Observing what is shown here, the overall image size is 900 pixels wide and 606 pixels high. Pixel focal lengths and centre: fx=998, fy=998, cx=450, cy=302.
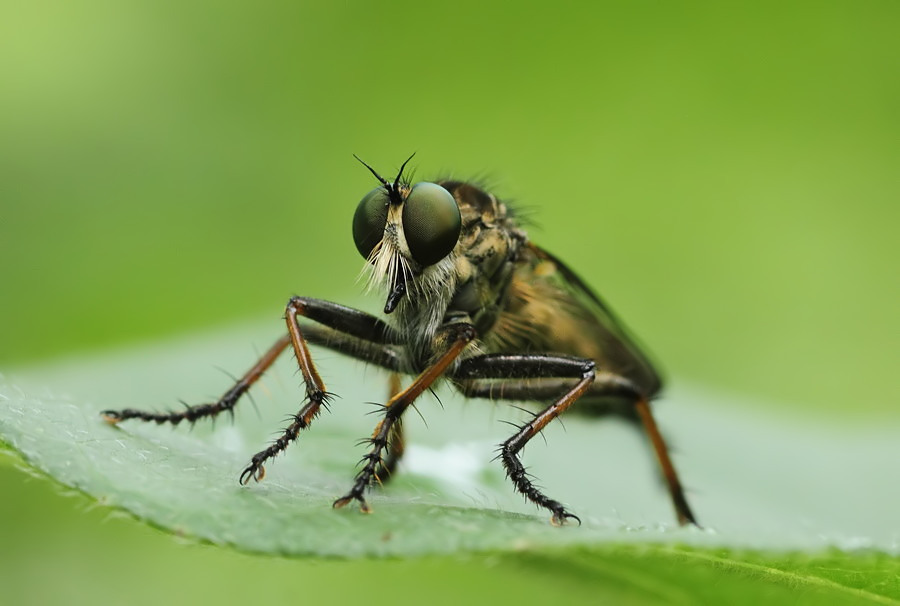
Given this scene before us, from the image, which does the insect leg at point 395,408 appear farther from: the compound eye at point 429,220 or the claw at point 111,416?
the claw at point 111,416

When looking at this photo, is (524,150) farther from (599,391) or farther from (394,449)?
(394,449)

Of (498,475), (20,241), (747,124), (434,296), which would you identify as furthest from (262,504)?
(747,124)

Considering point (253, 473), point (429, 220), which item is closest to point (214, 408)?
point (253, 473)

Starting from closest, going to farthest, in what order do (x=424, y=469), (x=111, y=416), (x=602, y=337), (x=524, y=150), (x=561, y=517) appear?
(x=561, y=517) → (x=111, y=416) → (x=424, y=469) → (x=602, y=337) → (x=524, y=150)

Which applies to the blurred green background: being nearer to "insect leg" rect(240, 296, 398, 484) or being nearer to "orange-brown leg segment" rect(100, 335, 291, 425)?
"orange-brown leg segment" rect(100, 335, 291, 425)

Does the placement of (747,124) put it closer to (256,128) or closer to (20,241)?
(256,128)

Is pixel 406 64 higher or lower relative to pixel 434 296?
higher

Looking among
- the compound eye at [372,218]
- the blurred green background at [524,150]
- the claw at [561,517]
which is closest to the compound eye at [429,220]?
the compound eye at [372,218]
